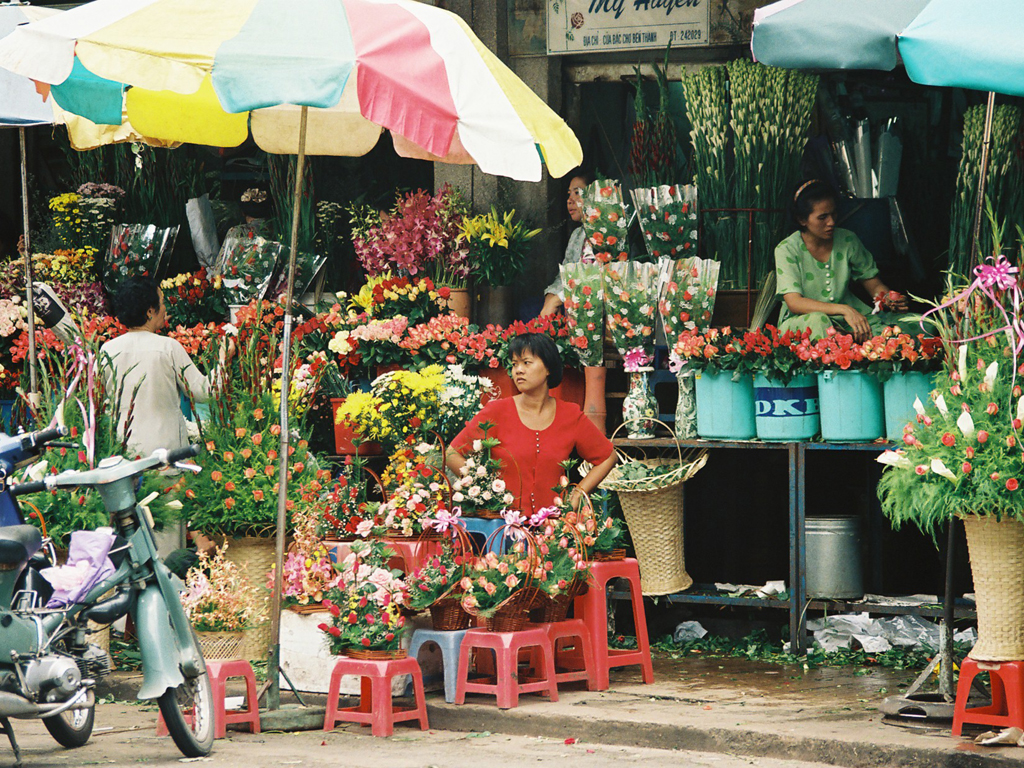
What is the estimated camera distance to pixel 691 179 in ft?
28.1

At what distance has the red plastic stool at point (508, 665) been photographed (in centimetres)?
632

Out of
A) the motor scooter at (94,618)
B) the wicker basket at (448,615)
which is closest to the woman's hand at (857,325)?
the wicker basket at (448,615)

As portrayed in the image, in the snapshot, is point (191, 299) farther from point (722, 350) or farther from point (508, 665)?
point (508, 665)

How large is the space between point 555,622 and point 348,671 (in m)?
1.06

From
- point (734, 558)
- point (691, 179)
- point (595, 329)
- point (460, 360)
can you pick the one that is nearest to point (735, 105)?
point (691, 179)

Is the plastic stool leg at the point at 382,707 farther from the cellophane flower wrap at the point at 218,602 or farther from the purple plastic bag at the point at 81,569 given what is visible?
the purple plastic bag at the point at 81,569

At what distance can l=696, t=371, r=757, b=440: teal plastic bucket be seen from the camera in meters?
7.63

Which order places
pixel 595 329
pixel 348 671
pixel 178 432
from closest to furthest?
pixel 348 671
pixel 178 432
pixel 595 329

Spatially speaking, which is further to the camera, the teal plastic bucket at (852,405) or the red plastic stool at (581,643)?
the teal plastic bucket at (852,405)

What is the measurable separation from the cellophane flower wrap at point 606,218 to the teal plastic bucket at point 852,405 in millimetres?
1392

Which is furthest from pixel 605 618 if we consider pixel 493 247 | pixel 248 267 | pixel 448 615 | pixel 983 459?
pixel 248 267

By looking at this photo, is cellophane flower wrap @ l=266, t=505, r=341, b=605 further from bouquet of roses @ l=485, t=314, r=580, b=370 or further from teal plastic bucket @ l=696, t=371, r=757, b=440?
teal plastic bucket @ l=696, t=371, r=757, b=440

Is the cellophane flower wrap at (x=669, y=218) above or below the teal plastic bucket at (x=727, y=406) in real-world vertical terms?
above

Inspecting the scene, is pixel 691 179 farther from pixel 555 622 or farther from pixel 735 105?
pixel 555 622
